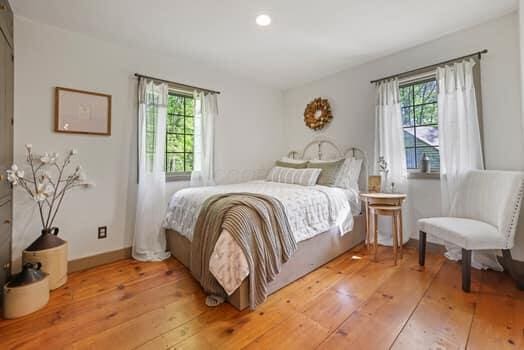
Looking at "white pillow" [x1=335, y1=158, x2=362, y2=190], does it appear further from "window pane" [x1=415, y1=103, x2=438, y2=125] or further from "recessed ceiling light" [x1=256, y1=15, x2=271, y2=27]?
"recessed ceiling light" [x1=256, y1=15, x2=271, y2=27]

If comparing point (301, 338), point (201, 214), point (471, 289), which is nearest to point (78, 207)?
point (201, 214)

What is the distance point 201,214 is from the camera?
1978mm

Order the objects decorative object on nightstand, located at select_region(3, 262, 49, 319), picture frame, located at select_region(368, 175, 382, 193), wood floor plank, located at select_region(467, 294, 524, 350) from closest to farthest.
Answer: wood floor plank, located at select_region(467, 294, 524, 350) < decorative object on nightstand, located at select_region(3, 262, 49, 319) < picture frame, located at select_region(368, 175, 382, 193)

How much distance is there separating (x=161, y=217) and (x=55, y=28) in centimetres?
210

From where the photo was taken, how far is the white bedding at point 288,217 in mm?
1621

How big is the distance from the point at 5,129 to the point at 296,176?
2803 millimetres

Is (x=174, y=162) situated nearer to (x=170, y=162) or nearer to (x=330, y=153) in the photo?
(x=170, y=162)

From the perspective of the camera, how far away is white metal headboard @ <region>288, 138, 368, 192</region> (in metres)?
3.24

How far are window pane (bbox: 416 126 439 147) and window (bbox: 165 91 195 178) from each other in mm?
2861

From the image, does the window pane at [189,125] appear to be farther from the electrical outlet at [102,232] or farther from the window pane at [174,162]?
the electrical outlet at [102,232]

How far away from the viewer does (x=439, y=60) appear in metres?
2.60

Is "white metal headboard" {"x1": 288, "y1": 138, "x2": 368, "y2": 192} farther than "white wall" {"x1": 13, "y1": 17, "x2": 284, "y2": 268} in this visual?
Yes

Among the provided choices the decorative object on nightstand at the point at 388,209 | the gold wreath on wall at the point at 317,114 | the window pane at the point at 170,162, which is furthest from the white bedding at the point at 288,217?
the gold wreath on wall at the point at 317,114

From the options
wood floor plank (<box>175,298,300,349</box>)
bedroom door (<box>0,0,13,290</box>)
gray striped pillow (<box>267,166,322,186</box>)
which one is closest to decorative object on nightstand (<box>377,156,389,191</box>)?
gray striped pillow (<box>267,166,322,186</box>)
